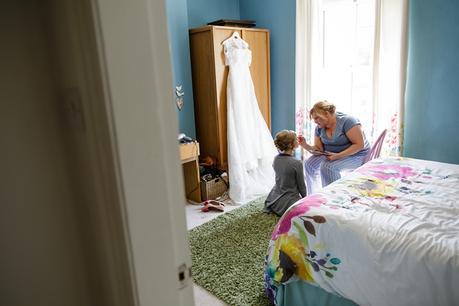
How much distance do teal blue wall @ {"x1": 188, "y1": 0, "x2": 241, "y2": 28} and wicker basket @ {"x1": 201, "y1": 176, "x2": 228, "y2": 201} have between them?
1774 millimetres

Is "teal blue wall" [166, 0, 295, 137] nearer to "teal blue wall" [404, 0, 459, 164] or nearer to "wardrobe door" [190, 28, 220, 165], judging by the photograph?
"wardrobe door" [190, 28, 220, 165]

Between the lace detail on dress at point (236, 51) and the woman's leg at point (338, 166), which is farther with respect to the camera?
the lace detail on dress at point (236, 51)

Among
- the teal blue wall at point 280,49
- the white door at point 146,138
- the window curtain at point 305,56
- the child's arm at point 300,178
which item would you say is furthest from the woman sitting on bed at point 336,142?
the white door at point 146,138

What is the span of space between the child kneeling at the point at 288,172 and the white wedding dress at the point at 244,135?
0.63 metres

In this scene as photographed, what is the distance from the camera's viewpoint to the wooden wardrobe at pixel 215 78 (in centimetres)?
323

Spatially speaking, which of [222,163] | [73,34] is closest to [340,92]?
[222,163]

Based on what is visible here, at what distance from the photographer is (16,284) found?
66 centimetres

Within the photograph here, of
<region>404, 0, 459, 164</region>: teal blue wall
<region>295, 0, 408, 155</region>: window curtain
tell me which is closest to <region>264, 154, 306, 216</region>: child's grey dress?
<region>295, 0, 408, 155</region>: window curtain

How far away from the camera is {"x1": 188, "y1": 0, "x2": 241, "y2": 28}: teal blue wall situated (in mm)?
3501

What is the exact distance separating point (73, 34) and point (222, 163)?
2.98 meters

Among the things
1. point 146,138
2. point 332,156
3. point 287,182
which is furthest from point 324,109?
point 146,138

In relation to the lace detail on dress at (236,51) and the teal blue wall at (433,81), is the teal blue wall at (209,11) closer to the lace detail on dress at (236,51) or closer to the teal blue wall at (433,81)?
the lace detail on dress at (236,51)

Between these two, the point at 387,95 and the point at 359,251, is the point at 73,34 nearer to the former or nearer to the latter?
the point at 359,251

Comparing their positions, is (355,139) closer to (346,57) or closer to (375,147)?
(375,147)
